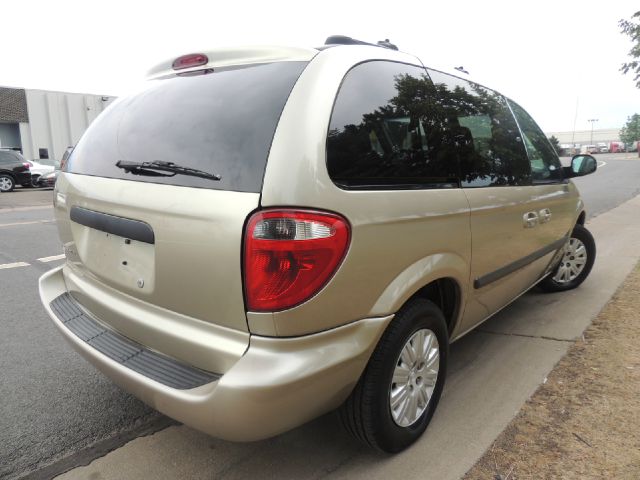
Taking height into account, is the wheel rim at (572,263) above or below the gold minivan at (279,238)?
below

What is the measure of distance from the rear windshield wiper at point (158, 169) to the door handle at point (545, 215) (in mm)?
2510

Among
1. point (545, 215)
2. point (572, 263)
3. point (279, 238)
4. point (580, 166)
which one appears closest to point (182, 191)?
point (279, 238)

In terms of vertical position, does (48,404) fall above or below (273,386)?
below

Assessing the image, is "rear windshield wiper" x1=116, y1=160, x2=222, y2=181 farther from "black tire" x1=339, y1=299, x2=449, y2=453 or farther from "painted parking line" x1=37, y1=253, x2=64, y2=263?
"painted parking line" x1=37, y1=253, x2=64, y2=263

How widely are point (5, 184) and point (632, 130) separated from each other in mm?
99794

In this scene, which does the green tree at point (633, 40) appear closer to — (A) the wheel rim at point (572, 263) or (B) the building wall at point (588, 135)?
(A) the wheel rim at point (572, 263)

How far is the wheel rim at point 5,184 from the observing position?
1758 cm

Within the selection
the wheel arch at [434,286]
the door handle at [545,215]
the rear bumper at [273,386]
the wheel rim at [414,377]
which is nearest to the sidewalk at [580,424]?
the wheel rim at [414,377]

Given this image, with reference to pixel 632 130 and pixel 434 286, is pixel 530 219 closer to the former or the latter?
pixel 434 286

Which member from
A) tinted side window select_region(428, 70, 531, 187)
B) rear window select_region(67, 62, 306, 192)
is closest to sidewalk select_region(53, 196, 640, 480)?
tinted side window select_region(428, 70, 531, 187)

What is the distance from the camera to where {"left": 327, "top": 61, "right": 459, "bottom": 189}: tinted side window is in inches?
73.5

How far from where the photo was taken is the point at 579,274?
184 inches

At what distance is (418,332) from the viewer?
2232 millimetres

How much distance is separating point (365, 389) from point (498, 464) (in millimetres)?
745
